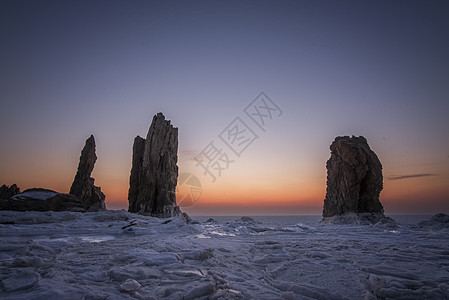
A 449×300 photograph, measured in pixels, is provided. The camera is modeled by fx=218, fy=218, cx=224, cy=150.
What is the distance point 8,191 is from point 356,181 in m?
48.8

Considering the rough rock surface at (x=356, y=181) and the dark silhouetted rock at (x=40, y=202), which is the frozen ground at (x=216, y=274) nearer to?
the dark silhouetted rock at (x=40, y=202)

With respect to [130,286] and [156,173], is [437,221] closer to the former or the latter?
[130,286]

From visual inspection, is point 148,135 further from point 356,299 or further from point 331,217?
point 356,299

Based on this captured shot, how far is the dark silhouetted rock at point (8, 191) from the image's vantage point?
32066 mm

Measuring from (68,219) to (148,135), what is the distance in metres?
17.2

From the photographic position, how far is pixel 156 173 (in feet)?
84.5

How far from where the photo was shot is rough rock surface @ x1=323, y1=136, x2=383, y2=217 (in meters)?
25.7

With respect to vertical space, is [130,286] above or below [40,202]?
below

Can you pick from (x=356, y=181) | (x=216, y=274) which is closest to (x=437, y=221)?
(x=356, y=181)

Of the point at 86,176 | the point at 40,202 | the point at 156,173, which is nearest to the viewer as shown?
the point at 40,202

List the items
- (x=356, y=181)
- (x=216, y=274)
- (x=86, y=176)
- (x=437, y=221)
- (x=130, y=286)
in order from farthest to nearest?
(x=86, y=176) → (x=356, y=181) → (x=437, y=221) → (x=216, y=274) → (x=130, y=286)

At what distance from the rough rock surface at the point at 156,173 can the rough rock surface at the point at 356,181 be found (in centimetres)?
1976

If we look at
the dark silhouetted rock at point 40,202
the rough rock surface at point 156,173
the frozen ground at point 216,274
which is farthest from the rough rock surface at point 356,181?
the dark silhouetted rock at point 40,202

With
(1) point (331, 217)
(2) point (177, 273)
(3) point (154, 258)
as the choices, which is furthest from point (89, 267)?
(1) point (331, 217)
